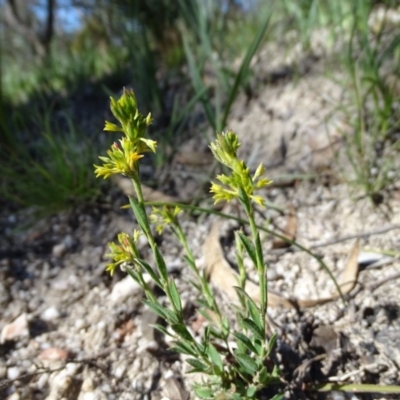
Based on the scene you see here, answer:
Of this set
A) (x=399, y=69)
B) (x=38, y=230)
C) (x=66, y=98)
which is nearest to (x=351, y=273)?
(x=399, y=69)

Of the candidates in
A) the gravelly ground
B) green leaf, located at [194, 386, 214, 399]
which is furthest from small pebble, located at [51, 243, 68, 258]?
green leaf, located at [194, 386, 214, 399]

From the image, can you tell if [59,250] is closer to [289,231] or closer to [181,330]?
[289,231]

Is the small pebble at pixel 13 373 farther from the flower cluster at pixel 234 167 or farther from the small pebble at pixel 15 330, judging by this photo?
the flower cluster at pixel 234 167

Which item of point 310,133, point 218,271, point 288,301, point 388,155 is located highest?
point 310,133

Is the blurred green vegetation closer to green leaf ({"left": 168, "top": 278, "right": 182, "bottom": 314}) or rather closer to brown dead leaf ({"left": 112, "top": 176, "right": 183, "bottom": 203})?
brown dead leaf ({"left": 112, "top": 176, "right": 183, "bottom": 203})

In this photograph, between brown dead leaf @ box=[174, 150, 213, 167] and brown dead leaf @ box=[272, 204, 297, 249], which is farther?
brown dead leaf @ box=[174, 150, 213, 167]

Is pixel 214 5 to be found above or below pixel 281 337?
above

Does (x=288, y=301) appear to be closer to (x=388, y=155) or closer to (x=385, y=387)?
(x=385, y=387)
